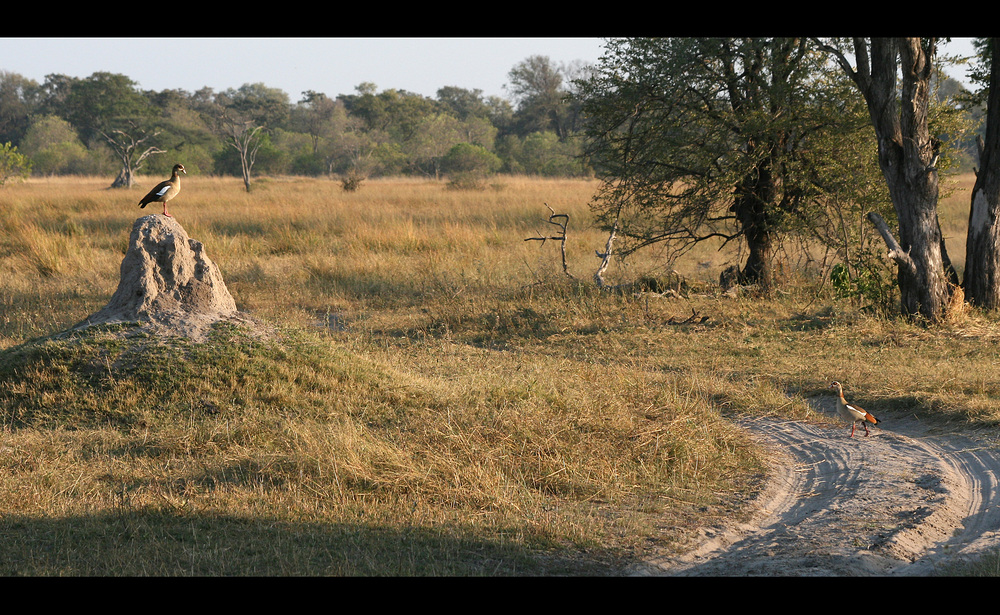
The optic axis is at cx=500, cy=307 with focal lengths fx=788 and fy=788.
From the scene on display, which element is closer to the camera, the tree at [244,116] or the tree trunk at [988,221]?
the tree trunk at [988,221]

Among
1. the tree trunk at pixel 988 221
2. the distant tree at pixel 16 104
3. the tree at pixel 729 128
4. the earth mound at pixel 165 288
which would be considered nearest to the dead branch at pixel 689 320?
the tree at pixel 729 128

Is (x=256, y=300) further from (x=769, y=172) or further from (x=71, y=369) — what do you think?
(x=769, y=172)

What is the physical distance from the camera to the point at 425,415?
6035 millimetres

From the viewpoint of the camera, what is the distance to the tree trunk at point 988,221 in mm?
9516

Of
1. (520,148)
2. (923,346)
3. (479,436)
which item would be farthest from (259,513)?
(520,148)

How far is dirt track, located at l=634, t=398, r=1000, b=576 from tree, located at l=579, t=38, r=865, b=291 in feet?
17.5

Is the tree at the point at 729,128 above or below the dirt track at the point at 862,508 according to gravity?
above

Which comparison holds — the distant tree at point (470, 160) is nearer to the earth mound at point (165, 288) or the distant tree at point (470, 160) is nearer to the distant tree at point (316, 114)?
the distant tree at point (316, 114)

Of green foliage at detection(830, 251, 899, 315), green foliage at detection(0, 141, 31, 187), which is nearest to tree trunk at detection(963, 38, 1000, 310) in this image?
green foliage at detection(830, 251, 899, 315)

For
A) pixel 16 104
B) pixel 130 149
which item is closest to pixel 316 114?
pixel 16 104

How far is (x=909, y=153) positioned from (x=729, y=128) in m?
2.25

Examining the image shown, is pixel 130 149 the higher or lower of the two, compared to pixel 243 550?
higher

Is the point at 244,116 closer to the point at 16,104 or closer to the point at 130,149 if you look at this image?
the point at 130,149

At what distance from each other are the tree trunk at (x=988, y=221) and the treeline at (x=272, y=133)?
74.9ft
